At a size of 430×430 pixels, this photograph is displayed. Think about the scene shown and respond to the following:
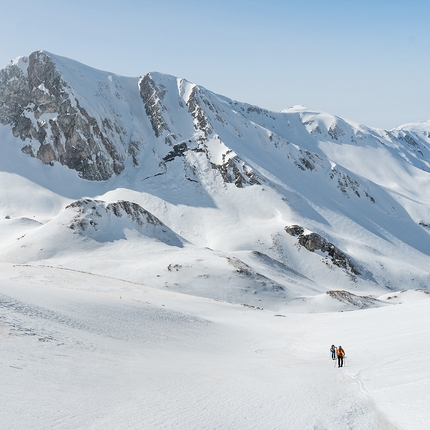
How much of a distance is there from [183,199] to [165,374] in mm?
89647

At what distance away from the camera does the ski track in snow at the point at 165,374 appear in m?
10.9

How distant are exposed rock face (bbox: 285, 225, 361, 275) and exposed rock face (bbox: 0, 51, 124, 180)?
53640 mm

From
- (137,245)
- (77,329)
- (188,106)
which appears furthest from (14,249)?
(188,106)

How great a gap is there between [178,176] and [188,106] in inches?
1239

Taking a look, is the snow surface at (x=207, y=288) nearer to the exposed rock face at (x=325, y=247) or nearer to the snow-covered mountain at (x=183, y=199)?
the snow-covered mountain at (x=183, y=199)

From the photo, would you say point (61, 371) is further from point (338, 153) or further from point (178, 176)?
point (338, 153)

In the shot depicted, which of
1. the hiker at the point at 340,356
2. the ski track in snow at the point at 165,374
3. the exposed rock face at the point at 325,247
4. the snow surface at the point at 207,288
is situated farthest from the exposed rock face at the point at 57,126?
the hiker at the point at 340,356

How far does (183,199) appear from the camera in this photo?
10381 centimetres

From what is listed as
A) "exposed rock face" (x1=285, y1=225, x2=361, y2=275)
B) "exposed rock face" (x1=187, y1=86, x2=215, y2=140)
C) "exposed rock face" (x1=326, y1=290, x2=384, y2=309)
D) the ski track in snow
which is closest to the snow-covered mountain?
"exposed rock face" (x1=285, y1=225, x2=361, y2=275)

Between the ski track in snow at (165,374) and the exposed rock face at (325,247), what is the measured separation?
56.7m

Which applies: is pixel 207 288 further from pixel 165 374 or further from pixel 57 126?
pixel 57 126

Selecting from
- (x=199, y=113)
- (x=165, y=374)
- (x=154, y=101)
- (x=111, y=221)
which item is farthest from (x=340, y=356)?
(x=154, y=101)

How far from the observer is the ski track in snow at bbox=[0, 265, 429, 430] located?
10859mm

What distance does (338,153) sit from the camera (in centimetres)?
16812
